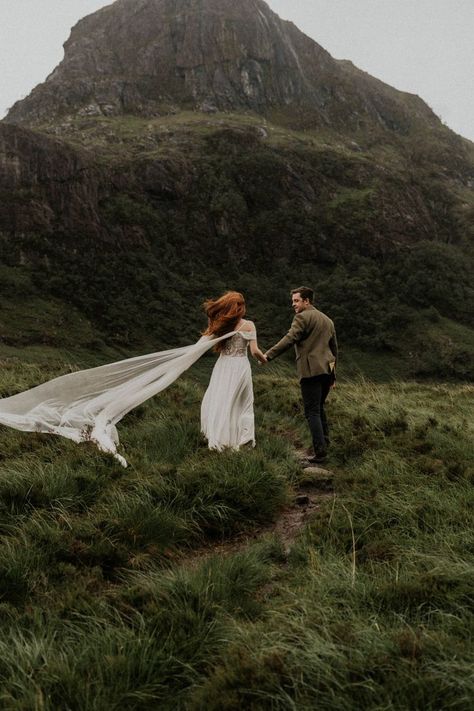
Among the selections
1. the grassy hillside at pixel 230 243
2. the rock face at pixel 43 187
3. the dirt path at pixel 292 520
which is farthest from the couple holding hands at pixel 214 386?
the rock face at pixel 43 187

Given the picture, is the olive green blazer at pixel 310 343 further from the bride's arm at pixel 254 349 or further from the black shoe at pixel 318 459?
the black shoe at pixel 318 459

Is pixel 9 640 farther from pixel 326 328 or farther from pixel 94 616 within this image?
pixel 326 328

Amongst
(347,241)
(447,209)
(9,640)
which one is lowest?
(9,640)

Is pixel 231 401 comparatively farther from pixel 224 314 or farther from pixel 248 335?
pixel 224 314

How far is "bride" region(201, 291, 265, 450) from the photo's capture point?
826 centimetres

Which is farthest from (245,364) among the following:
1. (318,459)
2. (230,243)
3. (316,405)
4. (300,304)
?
(230,243)

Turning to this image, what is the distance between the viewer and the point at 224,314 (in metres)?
8.77

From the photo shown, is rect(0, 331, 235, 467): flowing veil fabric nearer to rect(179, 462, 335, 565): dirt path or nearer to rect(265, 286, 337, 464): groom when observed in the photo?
rect(265, 286, 337, 464): groom

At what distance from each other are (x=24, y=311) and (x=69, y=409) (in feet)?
164

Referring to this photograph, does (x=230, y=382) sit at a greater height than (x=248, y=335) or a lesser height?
lesser

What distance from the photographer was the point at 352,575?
392cm

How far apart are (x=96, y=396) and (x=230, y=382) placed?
2.44 m

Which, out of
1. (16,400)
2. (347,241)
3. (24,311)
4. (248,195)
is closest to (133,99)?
(248,195)

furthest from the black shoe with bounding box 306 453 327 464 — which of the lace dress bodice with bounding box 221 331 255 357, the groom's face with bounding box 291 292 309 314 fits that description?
the groom's face with bounding box 291 292 309 314
